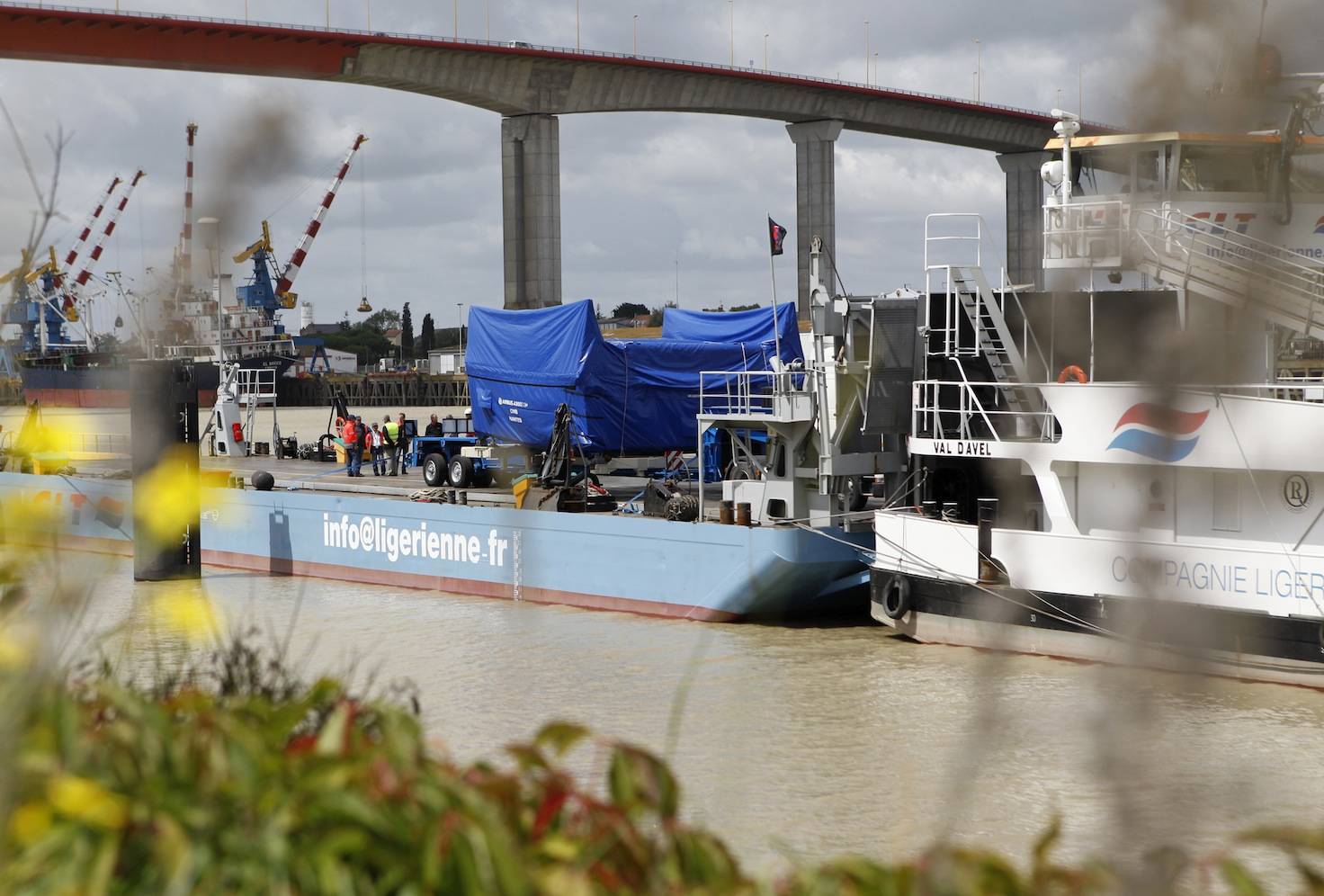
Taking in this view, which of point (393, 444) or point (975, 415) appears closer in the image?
point (975, 415)

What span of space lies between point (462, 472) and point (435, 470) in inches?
35.3

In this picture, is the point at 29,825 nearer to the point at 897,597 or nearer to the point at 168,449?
the point at 897,597

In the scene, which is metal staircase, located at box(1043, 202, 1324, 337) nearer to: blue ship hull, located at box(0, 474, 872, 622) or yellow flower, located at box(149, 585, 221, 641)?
blue ship hull, located at box(0, 474, 872, 622)

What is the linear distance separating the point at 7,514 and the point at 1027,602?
14792 millimetres

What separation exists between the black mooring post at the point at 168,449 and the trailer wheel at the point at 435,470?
24.6ft

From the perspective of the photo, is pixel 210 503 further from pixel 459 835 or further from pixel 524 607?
pixel 459 835

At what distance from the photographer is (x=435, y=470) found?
107 feet

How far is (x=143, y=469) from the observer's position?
25.8 metres

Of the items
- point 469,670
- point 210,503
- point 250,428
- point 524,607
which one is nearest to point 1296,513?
point 469,670

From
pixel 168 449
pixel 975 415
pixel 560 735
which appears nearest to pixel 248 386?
pixel 168 449

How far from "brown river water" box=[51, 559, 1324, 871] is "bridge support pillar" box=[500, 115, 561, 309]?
38420 millimetres

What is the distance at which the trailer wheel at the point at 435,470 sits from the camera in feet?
107

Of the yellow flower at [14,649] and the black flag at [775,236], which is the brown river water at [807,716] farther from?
the black flag at [775,236]

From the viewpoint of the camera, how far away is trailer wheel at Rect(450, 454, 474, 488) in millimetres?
31984
